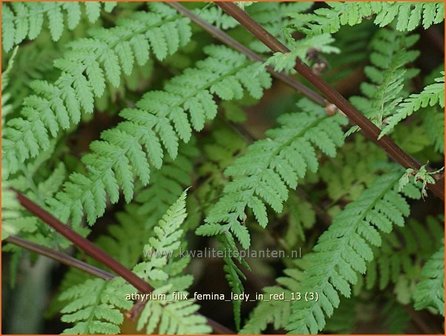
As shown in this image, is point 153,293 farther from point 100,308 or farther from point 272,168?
point 272,168

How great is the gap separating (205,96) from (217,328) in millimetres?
774

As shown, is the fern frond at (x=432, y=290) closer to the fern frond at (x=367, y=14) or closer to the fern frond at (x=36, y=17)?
the fern frond at (x=367, y=14)

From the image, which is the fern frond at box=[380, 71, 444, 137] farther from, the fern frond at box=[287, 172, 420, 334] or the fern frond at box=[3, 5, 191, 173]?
the fern frond at box=[3, 5, 191, 173]

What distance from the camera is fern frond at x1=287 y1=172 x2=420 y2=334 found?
201cm

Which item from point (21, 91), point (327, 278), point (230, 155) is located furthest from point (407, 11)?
point (21, 91)

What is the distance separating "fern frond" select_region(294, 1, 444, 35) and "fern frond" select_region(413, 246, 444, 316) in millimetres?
802

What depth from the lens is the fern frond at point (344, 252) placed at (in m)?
2.01

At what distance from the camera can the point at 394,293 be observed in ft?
8.97

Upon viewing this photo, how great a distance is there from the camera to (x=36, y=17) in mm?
2324

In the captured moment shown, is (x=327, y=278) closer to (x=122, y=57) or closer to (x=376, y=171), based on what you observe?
(x=376, y=171)

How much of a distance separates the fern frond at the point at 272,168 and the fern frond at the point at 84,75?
1.58ft

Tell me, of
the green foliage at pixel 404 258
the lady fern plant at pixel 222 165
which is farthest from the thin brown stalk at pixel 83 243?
the green foliage at pixel 404 258

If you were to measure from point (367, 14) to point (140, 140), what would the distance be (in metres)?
0.82

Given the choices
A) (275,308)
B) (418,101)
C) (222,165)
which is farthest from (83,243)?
(418,101)
